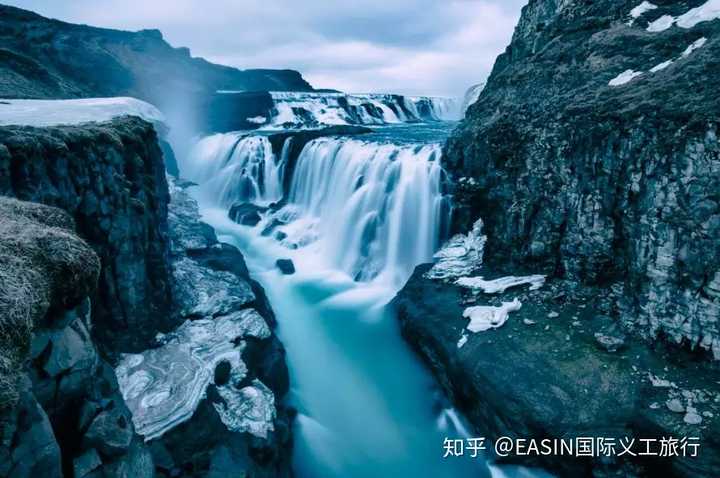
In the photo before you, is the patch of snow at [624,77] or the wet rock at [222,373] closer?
the wet rock at [222,373]

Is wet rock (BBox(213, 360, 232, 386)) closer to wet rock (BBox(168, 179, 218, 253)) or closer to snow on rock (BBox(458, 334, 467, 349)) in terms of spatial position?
snow on rock (BBox(458, 334, 467, 349))

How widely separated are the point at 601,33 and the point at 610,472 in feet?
A: 50.3

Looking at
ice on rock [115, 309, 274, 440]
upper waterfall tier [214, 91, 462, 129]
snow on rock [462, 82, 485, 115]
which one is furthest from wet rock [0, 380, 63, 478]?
snow on rock [462, 82, 485, 115]

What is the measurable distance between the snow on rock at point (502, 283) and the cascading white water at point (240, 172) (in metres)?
17.9

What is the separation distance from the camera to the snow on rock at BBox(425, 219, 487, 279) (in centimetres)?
1457

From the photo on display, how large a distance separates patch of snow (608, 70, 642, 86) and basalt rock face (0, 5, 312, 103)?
24226mm

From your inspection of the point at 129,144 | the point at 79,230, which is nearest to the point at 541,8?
the point at 129,144

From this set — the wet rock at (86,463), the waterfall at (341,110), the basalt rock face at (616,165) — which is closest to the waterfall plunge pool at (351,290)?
the basalt rock face at (616,165)

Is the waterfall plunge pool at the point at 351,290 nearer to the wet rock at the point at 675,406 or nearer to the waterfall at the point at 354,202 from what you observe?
the waterfall at the point at 354,202

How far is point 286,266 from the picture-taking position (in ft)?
62.6

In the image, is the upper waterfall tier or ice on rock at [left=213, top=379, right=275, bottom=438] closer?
ice on rock at [left=213, top=379, right=275, bottom=438]

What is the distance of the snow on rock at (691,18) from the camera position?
1252 cm

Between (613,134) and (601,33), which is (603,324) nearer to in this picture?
(613,134)

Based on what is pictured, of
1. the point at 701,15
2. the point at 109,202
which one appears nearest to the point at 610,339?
the point at 701,15
